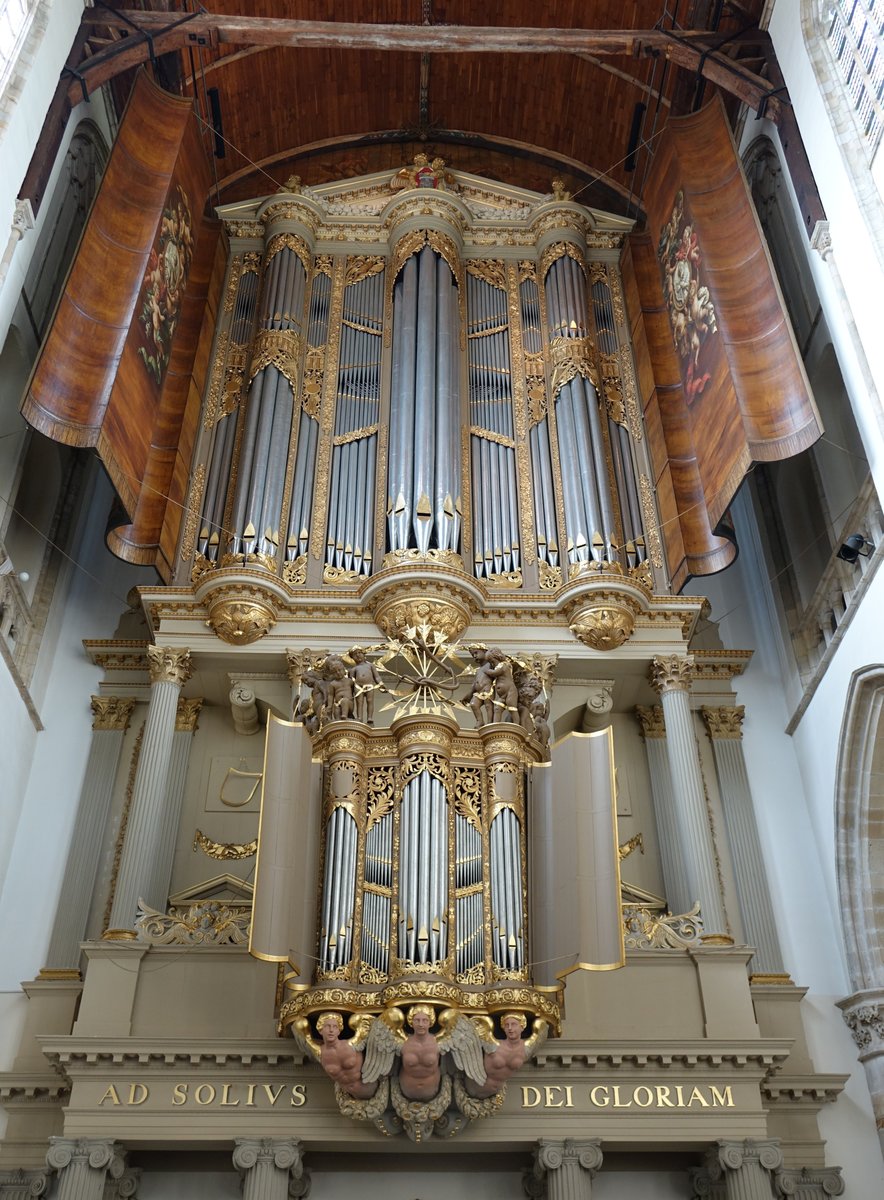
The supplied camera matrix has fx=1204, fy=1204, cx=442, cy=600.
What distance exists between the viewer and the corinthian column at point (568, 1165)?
8.34 meters

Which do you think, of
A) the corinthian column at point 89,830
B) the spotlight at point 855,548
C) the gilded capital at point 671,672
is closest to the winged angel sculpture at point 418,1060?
the corinthian column at point 89,830

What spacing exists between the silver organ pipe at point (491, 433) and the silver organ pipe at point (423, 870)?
3488 mm

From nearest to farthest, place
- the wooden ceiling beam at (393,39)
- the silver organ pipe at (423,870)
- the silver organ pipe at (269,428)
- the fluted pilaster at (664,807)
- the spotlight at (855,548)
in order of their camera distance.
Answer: the silver organ pipe at (423,870) < the spotlight at (855,548) < the fluted pilaster at (664,807) < the silver organ pipe at (269,428) < the wooden ceiling beam at (393,39)

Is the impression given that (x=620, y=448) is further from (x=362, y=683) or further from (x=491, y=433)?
(x=362, y=683)

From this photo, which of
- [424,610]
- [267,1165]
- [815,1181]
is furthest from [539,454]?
[267,1165]

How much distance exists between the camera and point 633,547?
11961mm

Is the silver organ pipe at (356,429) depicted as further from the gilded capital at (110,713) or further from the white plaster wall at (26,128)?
the white plaster wall at (26,128)

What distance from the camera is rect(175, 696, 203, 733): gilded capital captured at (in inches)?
450

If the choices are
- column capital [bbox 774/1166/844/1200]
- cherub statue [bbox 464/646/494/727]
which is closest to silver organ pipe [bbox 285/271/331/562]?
cherub statue [bbox 464/646/494/727]

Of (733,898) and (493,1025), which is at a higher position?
(733,898)

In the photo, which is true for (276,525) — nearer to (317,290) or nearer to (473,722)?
(473,722)

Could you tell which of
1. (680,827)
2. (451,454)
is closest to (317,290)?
(451,454)

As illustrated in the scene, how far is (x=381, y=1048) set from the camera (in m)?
7.90

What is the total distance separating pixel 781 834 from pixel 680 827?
1596 mm
